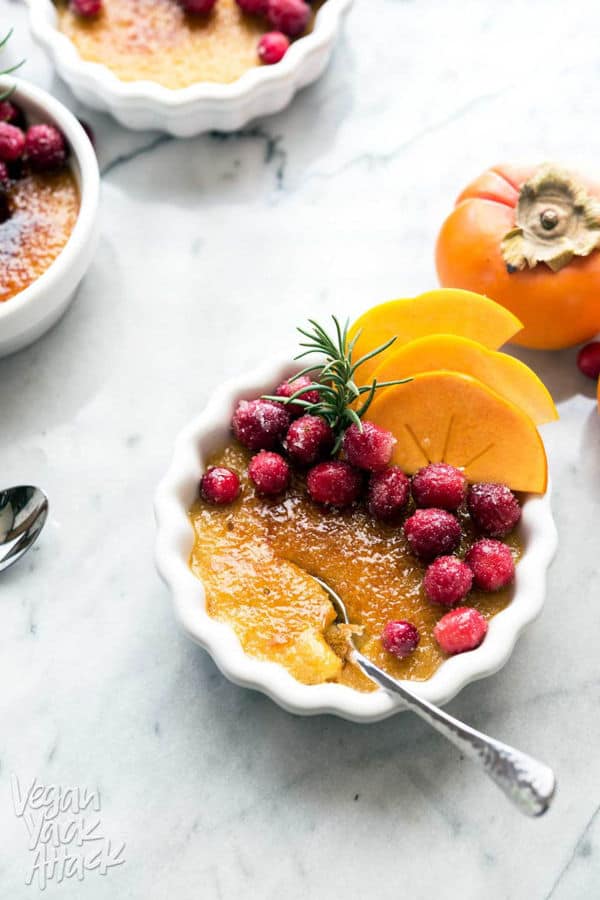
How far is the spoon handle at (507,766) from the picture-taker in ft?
3.95

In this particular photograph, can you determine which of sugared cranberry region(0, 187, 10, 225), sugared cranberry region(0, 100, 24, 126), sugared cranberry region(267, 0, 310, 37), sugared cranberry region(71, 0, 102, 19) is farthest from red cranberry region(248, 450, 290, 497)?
sugared cranberry region(71, 0, 102, 19)

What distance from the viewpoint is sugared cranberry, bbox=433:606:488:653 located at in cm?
145

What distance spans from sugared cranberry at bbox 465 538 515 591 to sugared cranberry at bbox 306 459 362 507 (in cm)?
20

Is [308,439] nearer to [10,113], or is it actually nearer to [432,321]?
[432,321]

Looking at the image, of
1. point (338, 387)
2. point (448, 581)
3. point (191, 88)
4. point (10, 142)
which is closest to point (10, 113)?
point (10, 142)

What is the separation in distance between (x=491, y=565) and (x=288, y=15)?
1141 mm

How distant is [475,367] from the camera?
1559 mm

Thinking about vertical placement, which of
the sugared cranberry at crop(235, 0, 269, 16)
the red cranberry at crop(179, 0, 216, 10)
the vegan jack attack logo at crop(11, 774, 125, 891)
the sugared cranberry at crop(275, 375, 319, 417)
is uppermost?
the red cranberry at crop(179, 0, 216, 10)

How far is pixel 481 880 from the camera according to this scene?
5.04 feet

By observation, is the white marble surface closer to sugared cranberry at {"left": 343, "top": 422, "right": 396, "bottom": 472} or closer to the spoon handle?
the spoon handle

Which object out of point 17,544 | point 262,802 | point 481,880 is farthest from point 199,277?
point 481,880

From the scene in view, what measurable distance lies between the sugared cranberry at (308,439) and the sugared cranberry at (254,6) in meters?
0.92

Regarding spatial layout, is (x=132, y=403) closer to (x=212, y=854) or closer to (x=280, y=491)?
(x=280, y=491)

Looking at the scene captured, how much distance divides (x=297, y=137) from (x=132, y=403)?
0.64m
